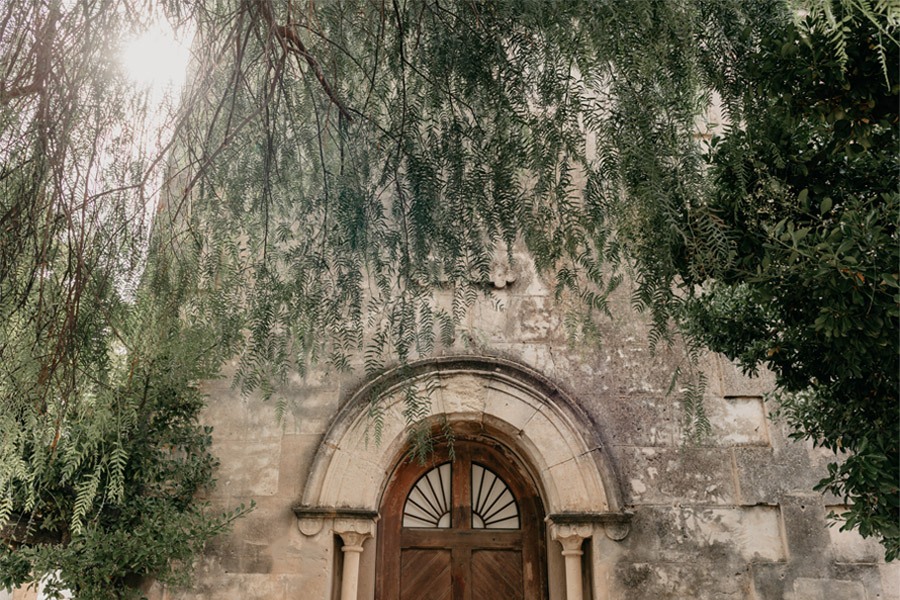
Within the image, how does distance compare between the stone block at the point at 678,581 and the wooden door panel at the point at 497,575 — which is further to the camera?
the wooden door panel at the point at 497,575

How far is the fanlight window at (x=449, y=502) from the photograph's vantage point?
462cm

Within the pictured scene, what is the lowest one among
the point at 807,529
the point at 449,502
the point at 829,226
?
the point at 807,529

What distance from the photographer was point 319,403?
4477 mm

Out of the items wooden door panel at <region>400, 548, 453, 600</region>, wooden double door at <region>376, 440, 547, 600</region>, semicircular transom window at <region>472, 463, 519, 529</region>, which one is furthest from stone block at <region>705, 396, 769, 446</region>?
wooden door panel at <region>400, 548, 453, 600</region>

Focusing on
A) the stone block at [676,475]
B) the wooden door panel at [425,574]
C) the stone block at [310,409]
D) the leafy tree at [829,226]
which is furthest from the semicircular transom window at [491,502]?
the leafy tree at [829,226]

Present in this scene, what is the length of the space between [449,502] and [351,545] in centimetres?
71

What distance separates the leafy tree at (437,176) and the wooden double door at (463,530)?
226cm

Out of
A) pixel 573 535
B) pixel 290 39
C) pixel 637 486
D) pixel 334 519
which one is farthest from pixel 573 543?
pixel 290 39

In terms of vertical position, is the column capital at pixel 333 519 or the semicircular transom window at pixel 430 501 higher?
the semicircular transom window at pixel 430 501

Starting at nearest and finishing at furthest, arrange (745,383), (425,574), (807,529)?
(807,529), (425,574), (745,383)

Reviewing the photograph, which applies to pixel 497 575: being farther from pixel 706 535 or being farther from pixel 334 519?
pixel 706 535

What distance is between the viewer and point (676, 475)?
4340mm

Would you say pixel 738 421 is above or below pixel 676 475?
above

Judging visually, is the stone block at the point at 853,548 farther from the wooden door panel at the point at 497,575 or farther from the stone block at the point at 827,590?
the wooden door panel at the point at 497,575
